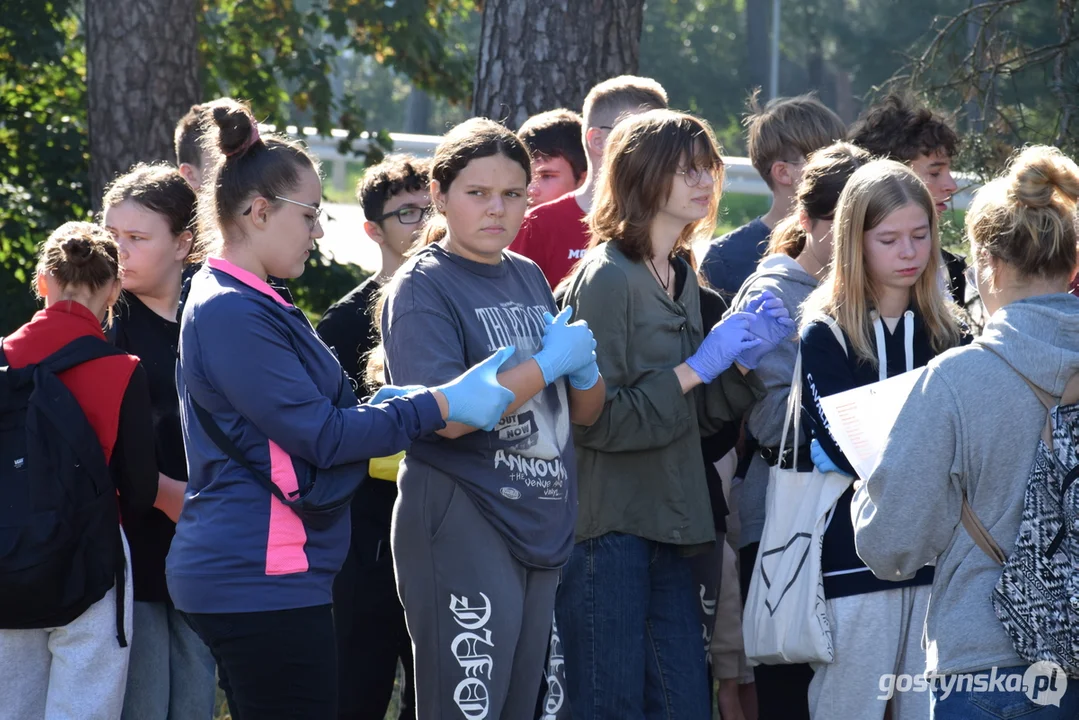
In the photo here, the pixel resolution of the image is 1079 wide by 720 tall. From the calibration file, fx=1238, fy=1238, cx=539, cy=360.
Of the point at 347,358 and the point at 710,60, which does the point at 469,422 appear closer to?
the point at 347,358

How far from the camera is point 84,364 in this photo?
3.22 m

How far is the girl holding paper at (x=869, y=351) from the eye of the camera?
3.20 m

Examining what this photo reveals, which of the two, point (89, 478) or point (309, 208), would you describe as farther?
point (89, 478)

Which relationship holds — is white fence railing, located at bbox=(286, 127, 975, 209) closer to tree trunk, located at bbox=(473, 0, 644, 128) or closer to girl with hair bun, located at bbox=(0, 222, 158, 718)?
tree trunk, located at bbox=(473, 0, 644, 128)

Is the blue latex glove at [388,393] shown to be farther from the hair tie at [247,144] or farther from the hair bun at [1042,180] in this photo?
the hair bun at [1042,180]

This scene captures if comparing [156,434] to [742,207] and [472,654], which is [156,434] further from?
[742,207]

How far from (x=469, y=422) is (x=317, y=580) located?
0.49 meters

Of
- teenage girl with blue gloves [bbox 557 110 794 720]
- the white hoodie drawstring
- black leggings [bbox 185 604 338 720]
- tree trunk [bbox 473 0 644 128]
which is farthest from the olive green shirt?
tree trunk [bbox 473 0 644 128]

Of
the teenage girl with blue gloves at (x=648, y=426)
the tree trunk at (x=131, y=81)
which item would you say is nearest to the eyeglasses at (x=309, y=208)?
the teenage girl with blue gloves at (x=648, y=426)

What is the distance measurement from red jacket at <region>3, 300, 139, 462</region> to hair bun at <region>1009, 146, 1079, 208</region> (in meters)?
2.24

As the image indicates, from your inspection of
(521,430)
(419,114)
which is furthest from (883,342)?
(419,114)

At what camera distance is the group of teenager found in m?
2.68

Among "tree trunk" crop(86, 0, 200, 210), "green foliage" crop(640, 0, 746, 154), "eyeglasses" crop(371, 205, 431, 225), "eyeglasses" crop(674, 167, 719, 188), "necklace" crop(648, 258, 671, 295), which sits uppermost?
"green foliage" crop(640, 0, 746, 154)

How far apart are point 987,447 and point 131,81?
18.3 ft
